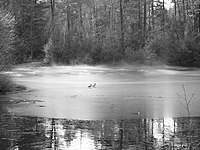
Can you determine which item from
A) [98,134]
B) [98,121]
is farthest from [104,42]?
[98,134]

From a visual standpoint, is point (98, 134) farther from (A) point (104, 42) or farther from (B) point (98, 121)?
(A) point (104, 42)

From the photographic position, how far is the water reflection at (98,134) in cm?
810

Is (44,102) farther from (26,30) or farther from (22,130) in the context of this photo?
(26,30)

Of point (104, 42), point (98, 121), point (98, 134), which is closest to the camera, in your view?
point (98, 134)

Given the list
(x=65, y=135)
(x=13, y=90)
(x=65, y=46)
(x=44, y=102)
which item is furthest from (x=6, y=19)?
(x=65, y=46)

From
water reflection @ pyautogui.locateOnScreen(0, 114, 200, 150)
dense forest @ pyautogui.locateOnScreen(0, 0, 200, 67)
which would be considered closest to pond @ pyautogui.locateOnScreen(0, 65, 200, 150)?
water reflection @ pyautogui.locateOnScreen(0, 114, 200, 150)

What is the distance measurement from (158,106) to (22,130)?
6157 millimetres

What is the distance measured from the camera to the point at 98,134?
9352 mm

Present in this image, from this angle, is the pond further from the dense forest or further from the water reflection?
the dense forest

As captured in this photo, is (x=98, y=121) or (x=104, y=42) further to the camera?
(x=104, y=42)

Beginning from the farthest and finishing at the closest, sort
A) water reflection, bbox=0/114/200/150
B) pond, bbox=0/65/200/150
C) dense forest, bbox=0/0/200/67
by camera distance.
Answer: dense forest, bbox=0/0/200/67
pond, bbox=0/65/200/150
water reflection, bbox=0/114/200/150

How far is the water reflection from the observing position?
810 cm

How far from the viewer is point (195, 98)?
640 inches

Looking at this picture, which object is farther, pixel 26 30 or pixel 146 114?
pixel 26 30
